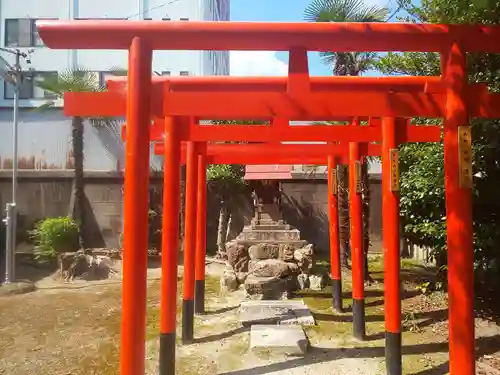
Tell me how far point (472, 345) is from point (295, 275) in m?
6.07

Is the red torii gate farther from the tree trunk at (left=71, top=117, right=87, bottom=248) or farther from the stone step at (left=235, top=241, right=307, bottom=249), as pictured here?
the tree trunk at (left=71, top=117, right=87, bottom=248)

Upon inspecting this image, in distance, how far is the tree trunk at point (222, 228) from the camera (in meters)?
13.8

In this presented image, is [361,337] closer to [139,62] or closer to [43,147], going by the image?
[139,62]

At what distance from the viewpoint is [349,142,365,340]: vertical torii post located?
20.3 ft

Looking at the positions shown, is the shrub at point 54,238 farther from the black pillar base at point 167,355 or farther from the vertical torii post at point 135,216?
the vertical torii post at point 135,216

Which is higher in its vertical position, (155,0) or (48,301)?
(155,0)

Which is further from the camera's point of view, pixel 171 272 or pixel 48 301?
pixel 48 301

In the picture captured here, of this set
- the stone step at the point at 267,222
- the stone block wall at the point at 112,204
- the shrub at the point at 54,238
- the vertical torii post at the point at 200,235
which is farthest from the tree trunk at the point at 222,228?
the vertical torii post at the point at 200,235

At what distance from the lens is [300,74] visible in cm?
337

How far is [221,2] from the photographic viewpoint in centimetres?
2322

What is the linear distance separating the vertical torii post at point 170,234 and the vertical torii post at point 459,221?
292 centimetres

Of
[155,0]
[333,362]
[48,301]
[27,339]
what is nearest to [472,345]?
[333,362]

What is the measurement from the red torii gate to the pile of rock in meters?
5.22

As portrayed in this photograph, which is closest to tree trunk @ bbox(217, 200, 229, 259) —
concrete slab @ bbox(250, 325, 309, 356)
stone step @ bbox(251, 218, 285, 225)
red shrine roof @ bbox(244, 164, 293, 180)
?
stone step @ bbox(251, 218, 285, 225)
